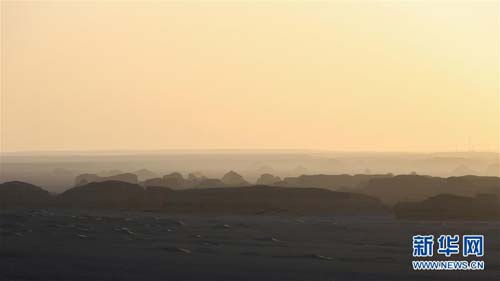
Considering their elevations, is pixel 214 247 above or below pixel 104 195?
below

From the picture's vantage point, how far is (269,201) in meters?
50.8

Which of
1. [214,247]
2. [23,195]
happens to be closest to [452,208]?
[214,247]

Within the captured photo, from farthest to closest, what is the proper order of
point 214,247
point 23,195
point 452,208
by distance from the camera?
point 23,195, point 452,208, point 214,247

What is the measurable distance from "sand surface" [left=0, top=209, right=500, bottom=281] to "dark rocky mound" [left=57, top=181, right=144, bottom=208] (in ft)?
17.6

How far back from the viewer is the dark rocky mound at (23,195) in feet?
160

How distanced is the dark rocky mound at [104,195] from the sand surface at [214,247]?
5.37 m

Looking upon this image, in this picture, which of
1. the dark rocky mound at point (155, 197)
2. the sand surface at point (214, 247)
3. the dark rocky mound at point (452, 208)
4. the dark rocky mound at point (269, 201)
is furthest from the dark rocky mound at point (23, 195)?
the dark rocky mound at point (452, 208)

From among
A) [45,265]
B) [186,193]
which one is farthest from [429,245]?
[186,193]

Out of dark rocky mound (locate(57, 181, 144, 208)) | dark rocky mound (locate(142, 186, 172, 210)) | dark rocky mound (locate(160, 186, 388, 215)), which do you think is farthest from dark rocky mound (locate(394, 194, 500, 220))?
dark rocky mound (locate(57, 181, 144, 208))

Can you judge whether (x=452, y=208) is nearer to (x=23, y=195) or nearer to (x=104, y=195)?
(x=104, y=195)

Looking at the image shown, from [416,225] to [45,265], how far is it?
875 inches

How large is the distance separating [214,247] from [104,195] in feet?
78.9

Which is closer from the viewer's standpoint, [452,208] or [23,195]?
[452,208]

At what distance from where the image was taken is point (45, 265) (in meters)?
24.4
